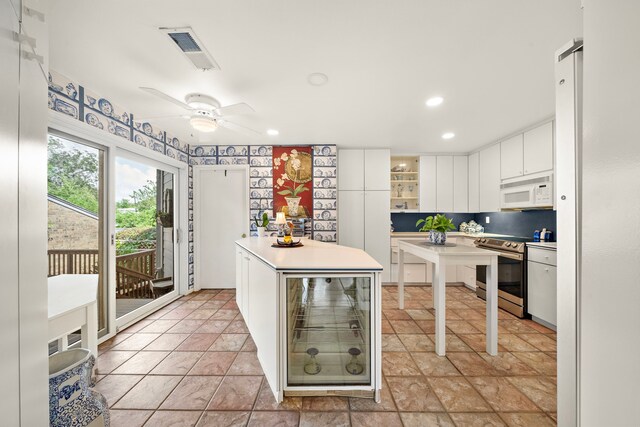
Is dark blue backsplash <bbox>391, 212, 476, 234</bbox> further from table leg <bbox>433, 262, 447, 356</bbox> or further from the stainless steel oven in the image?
table leg <bbox>433, 262, 447, 356</bbox>

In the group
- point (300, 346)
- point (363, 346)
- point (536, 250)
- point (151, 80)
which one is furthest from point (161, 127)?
point (536, 250)

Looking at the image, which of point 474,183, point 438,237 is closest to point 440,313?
point 438,237

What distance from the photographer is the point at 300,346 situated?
5.50 feet

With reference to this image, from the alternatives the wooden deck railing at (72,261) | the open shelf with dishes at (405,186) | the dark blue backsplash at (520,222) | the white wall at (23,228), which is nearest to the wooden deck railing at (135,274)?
the wooden deck railing at (72,261)

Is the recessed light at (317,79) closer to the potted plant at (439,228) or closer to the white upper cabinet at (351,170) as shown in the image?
the potted plant at (439,228)

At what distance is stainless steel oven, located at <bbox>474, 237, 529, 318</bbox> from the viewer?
284cm

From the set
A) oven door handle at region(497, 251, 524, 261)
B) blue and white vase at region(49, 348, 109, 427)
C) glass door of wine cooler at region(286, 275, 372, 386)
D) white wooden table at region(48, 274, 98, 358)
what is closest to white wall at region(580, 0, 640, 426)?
glass door of wine cooler at region(286, 275, 372, 386)

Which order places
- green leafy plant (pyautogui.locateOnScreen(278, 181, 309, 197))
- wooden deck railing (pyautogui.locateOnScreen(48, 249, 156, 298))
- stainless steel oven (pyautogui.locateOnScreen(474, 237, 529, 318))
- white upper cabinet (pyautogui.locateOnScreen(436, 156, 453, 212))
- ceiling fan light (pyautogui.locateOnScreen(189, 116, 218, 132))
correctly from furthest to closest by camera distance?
white upper cabinet (pyautogui.locateOnScreen(436, 156, 453, 212)) → green leafy plant (pyautogui.locateOnScreen(278, 181, 309, 197)) → stainless steel oven (pyautogui.locateOnScreen(474, 237, 529, 318)) → ceiling fan light (pyautogui.locateOnScreen(189, 116, 218, 132)) → wooden deck railing (pyautogui.locateOnScreen(48, 249, 156, 298))

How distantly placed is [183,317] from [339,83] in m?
3.15

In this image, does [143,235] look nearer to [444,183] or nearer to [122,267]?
[122,267]

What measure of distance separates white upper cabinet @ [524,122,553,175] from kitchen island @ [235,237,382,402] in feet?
9.60

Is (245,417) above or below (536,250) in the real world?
below

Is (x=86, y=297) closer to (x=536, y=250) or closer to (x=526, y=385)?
(x=526, y=385)

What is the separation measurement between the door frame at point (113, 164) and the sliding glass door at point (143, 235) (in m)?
0.07
